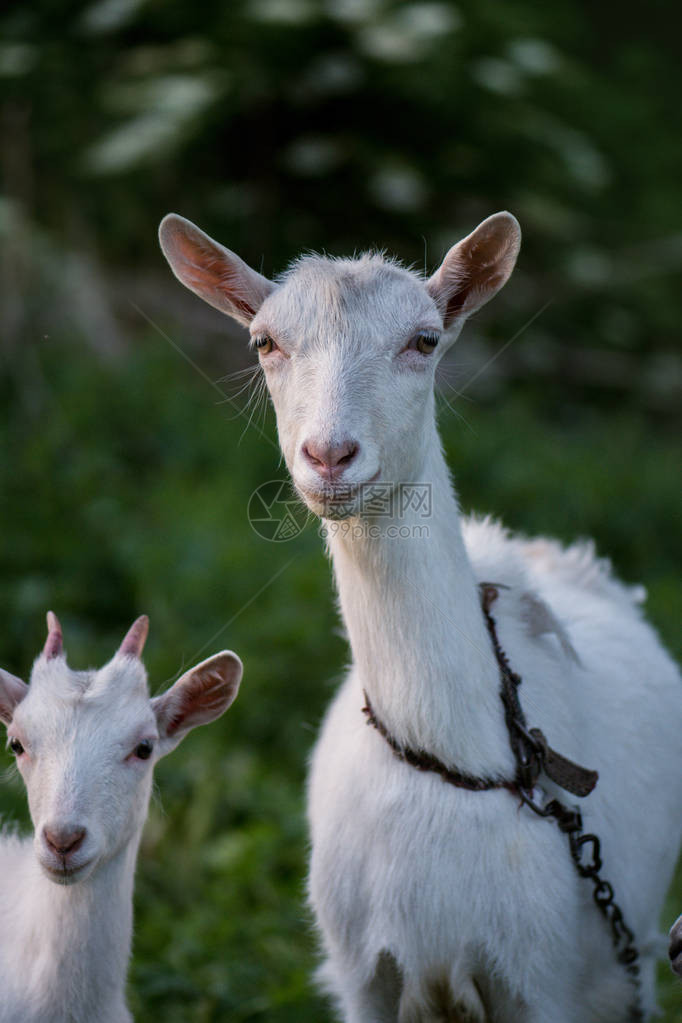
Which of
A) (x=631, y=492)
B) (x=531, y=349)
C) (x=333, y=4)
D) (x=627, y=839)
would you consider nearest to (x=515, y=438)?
(x=631, y=492)

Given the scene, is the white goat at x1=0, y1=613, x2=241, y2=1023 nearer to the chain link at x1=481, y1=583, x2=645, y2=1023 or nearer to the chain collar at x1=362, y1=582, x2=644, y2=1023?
the chain collar at x1=362, y1=582, x2=644, y2=1023

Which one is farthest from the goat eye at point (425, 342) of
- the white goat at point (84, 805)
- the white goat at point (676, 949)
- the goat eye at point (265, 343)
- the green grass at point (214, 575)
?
the green grass at point (214, 575)

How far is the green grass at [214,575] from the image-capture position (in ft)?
14.4

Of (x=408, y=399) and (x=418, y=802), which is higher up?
(x=408, y=399)

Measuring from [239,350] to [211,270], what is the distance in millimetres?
5598

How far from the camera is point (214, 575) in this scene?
6.06 metres

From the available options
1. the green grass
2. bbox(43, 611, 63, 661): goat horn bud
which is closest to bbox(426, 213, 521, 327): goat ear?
bbox(43, 611, 63, 661): goat horn bud

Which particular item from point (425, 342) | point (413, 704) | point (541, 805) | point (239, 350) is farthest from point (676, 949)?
point (239, 350)

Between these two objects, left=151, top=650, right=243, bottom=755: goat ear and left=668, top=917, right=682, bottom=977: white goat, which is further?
left=151, top=650, right=243, bottom=755: goat ear

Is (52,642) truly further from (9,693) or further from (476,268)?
(476,268)

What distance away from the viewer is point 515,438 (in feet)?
25.8

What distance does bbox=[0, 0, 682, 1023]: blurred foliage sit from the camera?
5.01 metres

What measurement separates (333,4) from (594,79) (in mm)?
4742

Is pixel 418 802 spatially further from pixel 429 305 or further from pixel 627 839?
pixel 429 305
